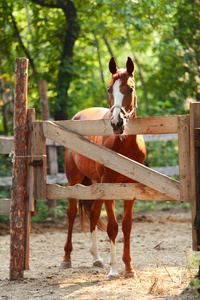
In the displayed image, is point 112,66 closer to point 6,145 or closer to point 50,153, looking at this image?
point 6,145

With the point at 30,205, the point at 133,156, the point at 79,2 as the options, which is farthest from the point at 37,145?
the point at 79,2

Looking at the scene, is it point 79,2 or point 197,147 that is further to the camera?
point 79,2

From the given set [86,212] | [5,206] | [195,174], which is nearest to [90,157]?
[195,174]

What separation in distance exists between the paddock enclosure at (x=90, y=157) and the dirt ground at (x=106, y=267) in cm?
41

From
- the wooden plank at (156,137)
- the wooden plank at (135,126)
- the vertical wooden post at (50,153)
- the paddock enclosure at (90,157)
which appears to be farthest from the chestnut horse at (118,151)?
the wooden plank at (156,137)

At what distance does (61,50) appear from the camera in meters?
10.1

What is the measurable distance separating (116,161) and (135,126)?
381 mm

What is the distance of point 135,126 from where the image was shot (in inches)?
149

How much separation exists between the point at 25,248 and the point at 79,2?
7.04 metres

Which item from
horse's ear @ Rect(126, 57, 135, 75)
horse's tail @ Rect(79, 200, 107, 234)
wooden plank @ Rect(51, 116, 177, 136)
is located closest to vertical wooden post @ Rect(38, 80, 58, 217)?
horse's tail @ Rect(79, 200, 107, 234)

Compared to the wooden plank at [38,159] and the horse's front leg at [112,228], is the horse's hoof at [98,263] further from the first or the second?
the wooden plank at [38,159]

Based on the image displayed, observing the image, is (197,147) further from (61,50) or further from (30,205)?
(61,50)

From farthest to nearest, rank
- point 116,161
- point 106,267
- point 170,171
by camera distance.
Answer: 1. point 170,171
2. point 106,267
3. point 116,161

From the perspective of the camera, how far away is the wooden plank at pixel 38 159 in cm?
414
